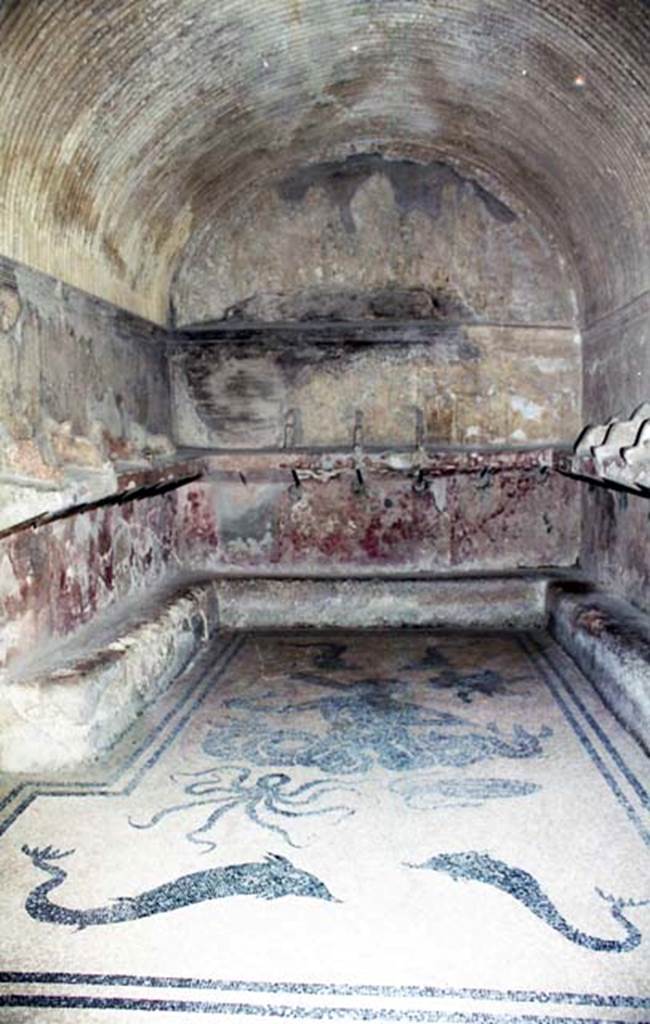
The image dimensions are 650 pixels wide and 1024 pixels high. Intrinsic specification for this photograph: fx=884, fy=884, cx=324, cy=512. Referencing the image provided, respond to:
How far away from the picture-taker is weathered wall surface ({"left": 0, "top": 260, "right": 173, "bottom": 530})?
Answer: 4.29 m

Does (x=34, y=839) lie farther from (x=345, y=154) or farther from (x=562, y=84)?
(x=345, y=154)

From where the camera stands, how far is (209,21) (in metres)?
4.62

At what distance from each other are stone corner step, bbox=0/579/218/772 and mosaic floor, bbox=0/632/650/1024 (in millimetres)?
147

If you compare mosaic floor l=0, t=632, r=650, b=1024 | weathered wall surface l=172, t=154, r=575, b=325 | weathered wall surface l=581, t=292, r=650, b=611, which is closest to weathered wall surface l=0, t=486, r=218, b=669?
mosaic floor l=0, t=632, r=650, b=1024

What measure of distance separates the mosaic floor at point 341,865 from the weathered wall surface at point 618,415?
50.5 inches

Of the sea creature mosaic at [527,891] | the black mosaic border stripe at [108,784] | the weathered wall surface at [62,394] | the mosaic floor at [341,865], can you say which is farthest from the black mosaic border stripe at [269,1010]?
the weathered wall surface at [62,394]

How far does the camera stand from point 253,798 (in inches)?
156

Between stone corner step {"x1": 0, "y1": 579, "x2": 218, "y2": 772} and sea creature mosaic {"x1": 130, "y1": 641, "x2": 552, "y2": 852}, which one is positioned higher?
stone corner step {"x1": 0, "y1": 579, "x2": 218, "y2": 772}

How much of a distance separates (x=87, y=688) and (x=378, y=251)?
4.69m

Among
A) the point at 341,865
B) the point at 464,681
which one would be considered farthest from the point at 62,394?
the point at 341,865

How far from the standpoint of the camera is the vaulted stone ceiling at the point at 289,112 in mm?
4352

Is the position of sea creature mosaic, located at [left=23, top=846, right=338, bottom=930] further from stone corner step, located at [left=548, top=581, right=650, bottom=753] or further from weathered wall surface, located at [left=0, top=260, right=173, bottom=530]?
stone corner step, located at [left=548, top=581, right=650, bottom=753]

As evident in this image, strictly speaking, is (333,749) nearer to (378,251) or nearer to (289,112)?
(289,112)

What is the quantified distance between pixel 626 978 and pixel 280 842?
1.40m
